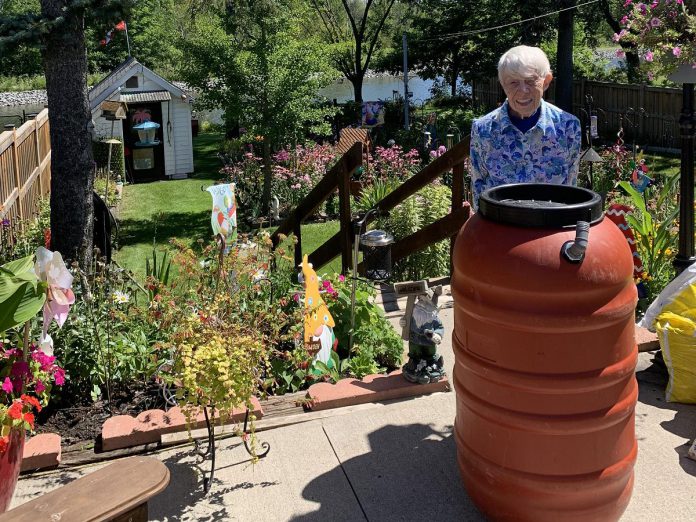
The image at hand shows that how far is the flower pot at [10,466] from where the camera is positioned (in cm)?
272

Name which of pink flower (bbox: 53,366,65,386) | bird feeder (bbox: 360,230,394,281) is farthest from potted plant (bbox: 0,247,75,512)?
bird feeder (bbox: 360,230,394,281)

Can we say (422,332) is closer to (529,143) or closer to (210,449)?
(529,143)

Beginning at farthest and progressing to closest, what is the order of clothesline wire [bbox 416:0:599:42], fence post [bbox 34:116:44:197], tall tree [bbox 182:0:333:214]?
clothesline wire [bbox 416:0:599:42]
tall tree [bbox 182:0:333:214]
fence post [bbox 34:116:44:197]

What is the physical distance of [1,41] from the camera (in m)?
5.42

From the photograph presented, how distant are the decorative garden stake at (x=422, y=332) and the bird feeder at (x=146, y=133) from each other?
1456 centimetres

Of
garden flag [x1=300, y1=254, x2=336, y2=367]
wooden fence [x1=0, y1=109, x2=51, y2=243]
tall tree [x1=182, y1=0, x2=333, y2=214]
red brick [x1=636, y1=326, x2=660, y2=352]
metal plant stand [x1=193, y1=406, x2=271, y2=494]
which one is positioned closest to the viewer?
metal plant stand [x1=193, y1=406, x2=271, y2=494]

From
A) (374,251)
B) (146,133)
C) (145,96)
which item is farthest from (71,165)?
(145,96)

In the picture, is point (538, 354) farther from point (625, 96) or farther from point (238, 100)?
point (625, 96)

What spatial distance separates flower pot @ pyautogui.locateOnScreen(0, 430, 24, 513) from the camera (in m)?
2.72

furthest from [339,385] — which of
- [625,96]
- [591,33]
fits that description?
[591,33]

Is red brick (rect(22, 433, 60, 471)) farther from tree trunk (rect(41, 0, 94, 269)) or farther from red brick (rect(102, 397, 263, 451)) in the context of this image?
tree trunk (rect(41, 0, 94, 269))

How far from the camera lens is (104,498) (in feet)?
7.16

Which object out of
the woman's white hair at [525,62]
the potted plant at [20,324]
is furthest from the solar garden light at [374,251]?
the potted plant at [20,324]

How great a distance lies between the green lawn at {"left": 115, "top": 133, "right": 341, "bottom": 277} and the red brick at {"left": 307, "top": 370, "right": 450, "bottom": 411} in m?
5.19
